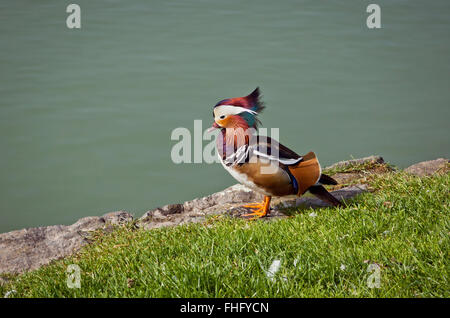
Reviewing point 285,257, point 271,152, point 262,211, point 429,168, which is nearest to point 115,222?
point 262,211

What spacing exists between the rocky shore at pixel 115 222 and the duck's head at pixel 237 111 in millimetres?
856

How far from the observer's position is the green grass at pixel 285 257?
3.06 metres

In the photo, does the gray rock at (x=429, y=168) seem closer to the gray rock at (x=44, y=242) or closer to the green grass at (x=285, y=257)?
the green grass at (x=285, y=257)

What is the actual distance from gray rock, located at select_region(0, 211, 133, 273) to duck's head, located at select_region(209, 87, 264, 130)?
1.41m

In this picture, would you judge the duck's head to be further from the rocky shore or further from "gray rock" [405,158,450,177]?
"gray rock" [405,158,450,177]

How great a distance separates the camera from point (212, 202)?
17.7 ft

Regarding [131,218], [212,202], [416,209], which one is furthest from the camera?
[212,202]

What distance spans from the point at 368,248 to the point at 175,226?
163 centimetres

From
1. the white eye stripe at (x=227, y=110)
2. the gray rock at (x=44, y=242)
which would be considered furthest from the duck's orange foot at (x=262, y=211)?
the gray rock at (x=44, y=242)

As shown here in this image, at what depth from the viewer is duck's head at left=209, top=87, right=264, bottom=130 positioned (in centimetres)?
421

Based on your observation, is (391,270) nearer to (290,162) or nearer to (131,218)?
(290,162)

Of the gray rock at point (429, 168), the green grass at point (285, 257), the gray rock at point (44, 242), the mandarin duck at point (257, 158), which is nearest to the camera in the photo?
the green grass at point (285, 257)

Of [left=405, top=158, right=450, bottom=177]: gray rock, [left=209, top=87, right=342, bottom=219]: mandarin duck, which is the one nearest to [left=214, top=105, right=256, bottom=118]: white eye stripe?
[left=209, top=87, right=342, bottom=219]: mandarin duck
